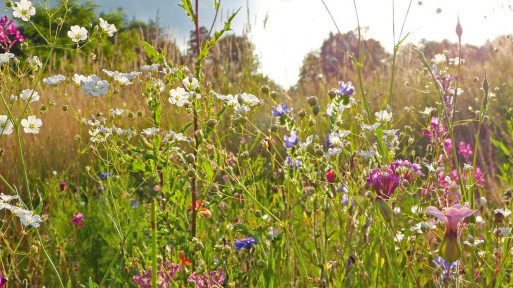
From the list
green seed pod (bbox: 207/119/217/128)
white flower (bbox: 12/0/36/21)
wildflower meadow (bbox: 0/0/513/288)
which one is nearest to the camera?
wildflower meadow (bbox: 0/0/513/288)

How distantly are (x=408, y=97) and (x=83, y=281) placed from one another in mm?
4735

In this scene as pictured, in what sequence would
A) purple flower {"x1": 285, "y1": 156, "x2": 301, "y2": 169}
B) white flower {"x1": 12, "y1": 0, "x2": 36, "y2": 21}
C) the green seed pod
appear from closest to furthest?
the green seed pod → purple flower {"x1": 285, "y1": 156, "x2": 301, "y2": 169} → white flower {"x1": 12, "y1": 0, "x2": 36, "y2": 21}

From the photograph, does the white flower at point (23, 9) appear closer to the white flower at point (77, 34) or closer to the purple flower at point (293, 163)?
the white flower at point (77, 34)

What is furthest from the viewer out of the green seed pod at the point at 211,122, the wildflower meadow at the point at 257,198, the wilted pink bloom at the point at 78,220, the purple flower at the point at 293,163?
the wilted pink bloom at the point at 78,220

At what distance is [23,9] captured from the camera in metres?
1.70

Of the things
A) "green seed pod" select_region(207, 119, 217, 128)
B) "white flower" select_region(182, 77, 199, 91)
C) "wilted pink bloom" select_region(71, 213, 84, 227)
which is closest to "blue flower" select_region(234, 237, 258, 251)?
"green seed pod" select_region(207, 119, 217, 128)

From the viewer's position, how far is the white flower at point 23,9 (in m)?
1.68

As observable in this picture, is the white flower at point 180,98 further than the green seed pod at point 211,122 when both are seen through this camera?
Yes

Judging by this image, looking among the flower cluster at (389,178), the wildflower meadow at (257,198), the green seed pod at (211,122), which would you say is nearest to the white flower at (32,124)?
the wildflower meadow at (257,198)

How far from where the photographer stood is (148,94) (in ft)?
5.87

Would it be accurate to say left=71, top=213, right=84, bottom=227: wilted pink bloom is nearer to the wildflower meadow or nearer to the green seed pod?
the wildflower meadow

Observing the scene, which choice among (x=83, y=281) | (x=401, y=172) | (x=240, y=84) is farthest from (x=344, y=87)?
(x=240, y=84)

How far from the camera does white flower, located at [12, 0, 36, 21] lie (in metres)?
1.68

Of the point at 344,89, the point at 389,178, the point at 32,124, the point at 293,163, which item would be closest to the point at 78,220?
the point at 32,124
